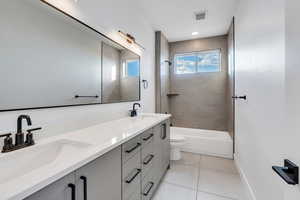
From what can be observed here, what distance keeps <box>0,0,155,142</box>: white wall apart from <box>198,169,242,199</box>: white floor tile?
143 cm

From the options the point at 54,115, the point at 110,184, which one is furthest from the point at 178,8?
the point at 110,184

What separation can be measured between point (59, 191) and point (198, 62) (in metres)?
3.81

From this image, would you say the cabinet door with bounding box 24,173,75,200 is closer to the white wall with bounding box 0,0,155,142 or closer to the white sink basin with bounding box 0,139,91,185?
the white sink basin with bounding box 0,139,91,185

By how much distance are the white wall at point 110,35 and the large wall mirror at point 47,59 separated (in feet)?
0.22

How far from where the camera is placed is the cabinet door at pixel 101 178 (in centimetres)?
70

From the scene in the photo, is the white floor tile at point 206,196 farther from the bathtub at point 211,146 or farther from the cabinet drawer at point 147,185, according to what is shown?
the bathtub at point 211,146

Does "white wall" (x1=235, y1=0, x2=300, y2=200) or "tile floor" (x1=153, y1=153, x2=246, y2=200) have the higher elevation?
"white wall" (x1=235, y1=0, x2=300, y2=200)

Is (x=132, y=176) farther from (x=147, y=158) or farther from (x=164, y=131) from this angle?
(x=164, y=131)

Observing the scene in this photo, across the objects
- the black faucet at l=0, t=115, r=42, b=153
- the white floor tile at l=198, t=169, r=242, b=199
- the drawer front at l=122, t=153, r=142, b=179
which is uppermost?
the black faucet at l=0, t=115, r=42, b=153

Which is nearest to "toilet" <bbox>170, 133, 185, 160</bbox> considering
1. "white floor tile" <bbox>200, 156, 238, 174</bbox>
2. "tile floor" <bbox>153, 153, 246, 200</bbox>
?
"tile floor" <bbox>153, 153, 246, 200</bbox>

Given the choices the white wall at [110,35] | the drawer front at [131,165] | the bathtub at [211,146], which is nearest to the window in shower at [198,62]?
the white wall at [110,35]

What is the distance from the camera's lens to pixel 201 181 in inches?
78.0

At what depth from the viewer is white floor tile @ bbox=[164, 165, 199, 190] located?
1938 mm

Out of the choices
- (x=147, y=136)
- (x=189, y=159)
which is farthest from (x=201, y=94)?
(x=147, y=136)
